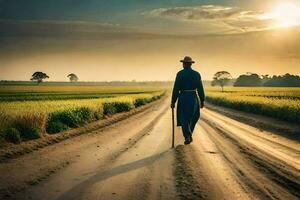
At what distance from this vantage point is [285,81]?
176m

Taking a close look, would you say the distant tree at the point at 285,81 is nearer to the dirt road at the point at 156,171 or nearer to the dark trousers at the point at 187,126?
the dark trousers at the point at 187,126

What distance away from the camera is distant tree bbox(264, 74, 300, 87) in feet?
568

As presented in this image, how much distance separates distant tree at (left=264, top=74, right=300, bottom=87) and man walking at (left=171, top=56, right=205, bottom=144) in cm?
16759

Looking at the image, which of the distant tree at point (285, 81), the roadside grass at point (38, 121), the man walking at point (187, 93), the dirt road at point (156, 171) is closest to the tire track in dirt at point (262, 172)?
the dirt road at point (156, 171)

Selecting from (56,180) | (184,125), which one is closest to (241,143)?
(184,125)

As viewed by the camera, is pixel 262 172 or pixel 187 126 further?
pixel 187 126

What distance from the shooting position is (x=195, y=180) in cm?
790

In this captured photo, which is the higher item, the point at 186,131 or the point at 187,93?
the point at 187,93

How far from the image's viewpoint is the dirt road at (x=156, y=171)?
274 inches

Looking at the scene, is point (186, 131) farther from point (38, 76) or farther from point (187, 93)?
point (38, 76)

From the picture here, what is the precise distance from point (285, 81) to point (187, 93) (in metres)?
172

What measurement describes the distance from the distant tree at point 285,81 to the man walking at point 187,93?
16759cm

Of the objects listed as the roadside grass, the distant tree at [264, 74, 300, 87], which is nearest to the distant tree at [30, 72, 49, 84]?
the distant tree at [264, 74, 300, 87]

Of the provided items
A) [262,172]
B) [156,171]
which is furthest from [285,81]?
[156,171]
